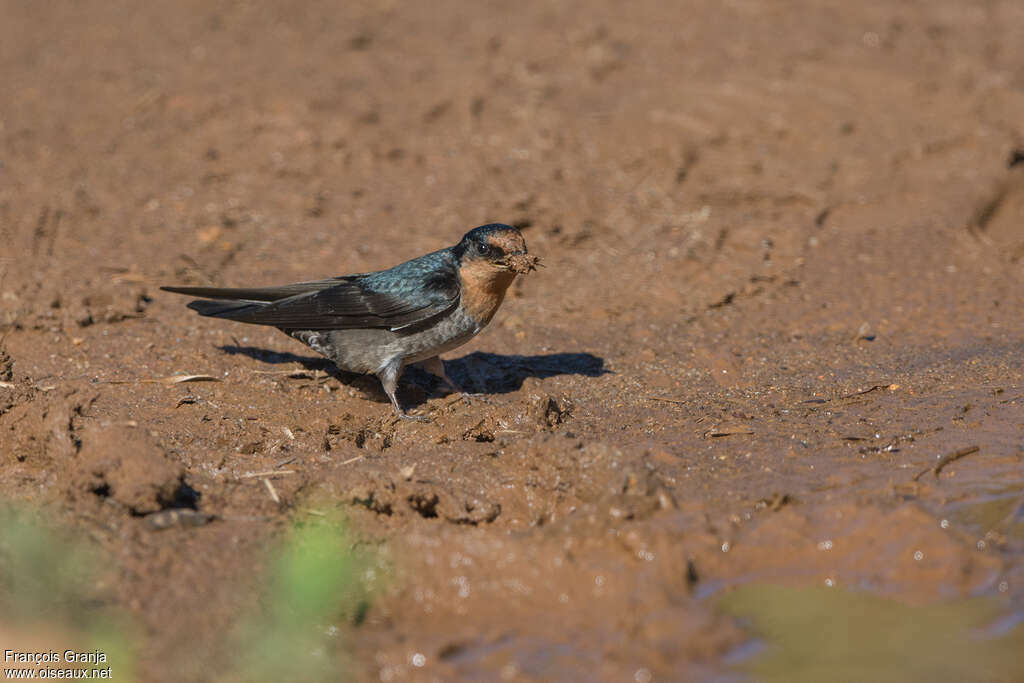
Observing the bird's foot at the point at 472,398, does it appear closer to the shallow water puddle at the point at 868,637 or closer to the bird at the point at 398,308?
the bird at the point at 398,308

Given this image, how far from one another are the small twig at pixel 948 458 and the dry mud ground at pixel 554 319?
0.02m

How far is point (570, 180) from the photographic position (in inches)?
360

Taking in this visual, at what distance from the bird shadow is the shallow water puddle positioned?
2559 mm

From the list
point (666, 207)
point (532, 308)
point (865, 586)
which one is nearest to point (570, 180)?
point (666, 207)

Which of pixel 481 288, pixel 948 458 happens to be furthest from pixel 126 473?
pixel 948 458

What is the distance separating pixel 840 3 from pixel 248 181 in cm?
700

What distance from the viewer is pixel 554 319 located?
294 inches

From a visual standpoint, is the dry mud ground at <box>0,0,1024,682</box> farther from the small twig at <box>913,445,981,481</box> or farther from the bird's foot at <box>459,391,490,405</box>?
the bird's foot at <box>459,391,490,405</box>

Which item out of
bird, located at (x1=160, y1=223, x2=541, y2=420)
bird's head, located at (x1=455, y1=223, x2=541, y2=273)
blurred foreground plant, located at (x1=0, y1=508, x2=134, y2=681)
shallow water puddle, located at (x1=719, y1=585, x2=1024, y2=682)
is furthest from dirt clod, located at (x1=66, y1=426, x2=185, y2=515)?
shallow water puddle, located at (x1=719, y1=585, x2=1024, y2=682)

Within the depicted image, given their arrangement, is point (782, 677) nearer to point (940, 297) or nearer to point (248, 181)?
point (940, 297)

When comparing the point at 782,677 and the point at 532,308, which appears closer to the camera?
the point at 782,677

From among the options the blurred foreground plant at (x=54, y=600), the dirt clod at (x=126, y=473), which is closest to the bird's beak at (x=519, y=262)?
the dirt clod at (x=126, y=473)

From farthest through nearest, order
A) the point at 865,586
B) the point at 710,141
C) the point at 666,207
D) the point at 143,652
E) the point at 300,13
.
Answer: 1. the point at 300,13
2. the point at 710,141
3. the point at 666,207
4. the point at 865,586
5. the point at 143,652

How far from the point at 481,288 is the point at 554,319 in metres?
1.44
